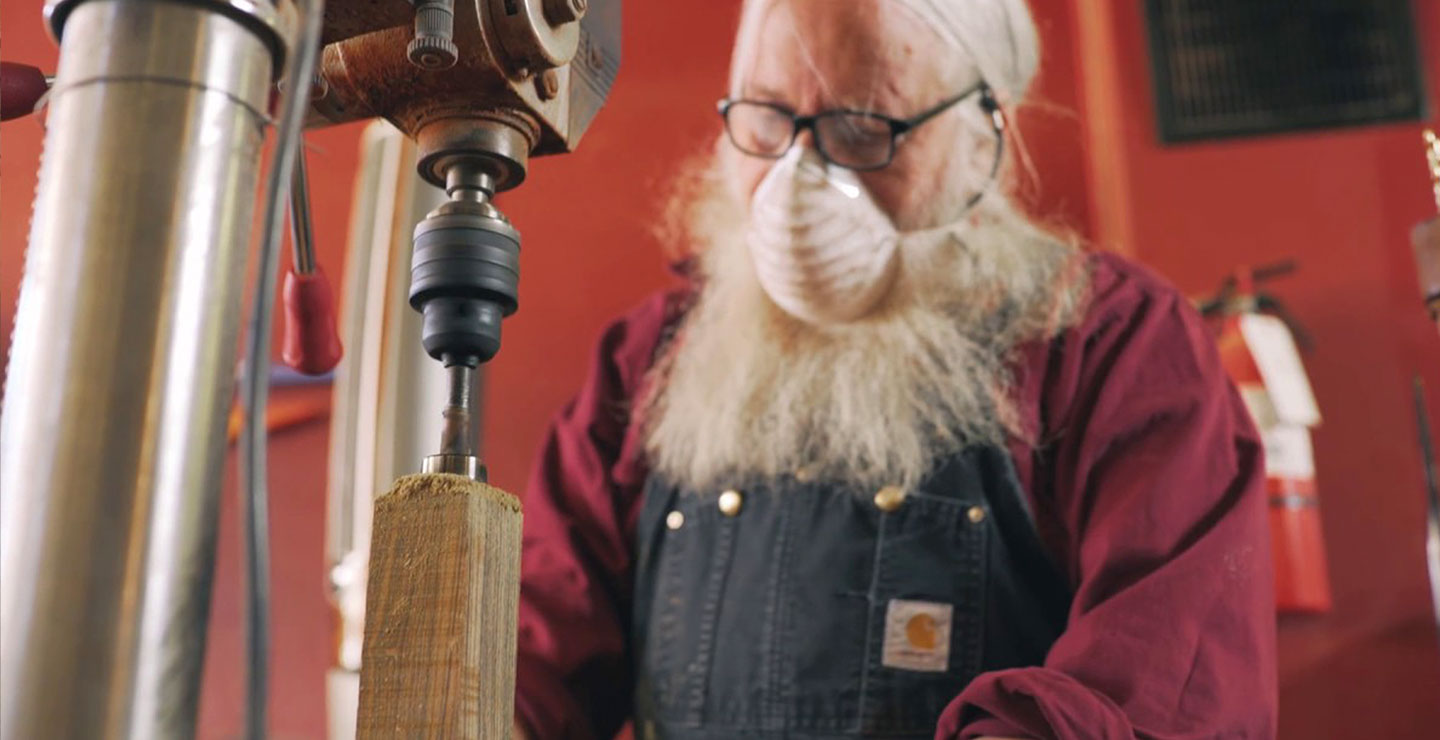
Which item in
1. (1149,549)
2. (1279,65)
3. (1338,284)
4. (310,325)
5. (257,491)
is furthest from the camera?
(1279,65)

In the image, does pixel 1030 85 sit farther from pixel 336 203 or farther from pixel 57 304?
pixel 57 304

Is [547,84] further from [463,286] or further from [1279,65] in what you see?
[1279,65]

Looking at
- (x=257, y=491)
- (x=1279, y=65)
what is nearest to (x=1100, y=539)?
(x=257, y=491)

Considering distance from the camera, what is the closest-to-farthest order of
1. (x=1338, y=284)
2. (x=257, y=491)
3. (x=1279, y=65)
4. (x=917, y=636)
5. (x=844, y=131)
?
1. (x=257, y=491)
2. (x=917, y=636)
3. (x=844, y=131)
4. (x=1338, y=284)
5. (x=1279, y=65)

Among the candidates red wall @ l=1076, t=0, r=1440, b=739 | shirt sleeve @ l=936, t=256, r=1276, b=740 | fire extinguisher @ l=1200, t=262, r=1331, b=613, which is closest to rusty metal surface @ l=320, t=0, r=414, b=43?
shirt sleeve @ l=936, t=256, r=1276, b=740

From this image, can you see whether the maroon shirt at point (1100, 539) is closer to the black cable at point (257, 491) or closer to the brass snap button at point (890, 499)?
the brass snap button at point (890, 499)

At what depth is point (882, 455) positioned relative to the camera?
106cm

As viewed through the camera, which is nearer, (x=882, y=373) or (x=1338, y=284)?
(x=882, y=373)

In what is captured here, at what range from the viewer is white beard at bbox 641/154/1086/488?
1067 mm

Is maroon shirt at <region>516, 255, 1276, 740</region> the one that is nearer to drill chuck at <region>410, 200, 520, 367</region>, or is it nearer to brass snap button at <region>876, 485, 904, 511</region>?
brass snap button at <region>876, 485, 904, 511</region>

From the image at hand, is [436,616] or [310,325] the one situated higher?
[310,325]

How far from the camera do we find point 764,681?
1.01 metres

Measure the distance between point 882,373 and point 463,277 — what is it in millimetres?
673

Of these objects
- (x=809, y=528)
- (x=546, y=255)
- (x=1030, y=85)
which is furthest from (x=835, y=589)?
(x=1030, y=85)
